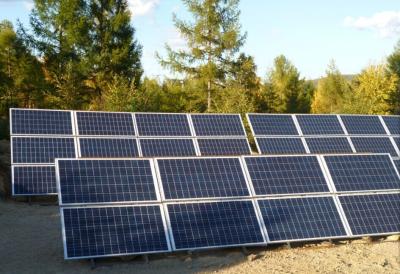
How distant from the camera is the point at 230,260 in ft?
37.5

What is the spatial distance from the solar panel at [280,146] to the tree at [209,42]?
681 inches

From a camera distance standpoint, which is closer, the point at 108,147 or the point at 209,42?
the point at 108,147

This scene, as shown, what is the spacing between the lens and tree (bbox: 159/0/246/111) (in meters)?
37.9

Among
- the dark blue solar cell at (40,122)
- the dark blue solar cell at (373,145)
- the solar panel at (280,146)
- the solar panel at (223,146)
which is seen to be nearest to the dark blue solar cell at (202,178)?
the solar panel at (223,146)

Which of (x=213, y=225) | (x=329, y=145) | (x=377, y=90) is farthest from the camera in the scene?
(x=377, y=90)

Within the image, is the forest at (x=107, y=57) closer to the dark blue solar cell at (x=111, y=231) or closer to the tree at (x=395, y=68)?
the tree at (x=395, y=68)

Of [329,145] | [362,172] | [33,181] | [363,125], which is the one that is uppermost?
[363,125]

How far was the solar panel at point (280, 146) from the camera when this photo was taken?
2043cm

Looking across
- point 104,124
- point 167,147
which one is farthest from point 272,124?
point 104,124

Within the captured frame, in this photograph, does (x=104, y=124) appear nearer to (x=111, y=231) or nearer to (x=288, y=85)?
(x=111, y=231)

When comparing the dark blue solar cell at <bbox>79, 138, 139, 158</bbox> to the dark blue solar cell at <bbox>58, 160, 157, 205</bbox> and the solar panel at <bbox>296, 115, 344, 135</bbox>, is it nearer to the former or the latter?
the dark blue solar cell at <bbox>58, 160, 157, 205</bbox>

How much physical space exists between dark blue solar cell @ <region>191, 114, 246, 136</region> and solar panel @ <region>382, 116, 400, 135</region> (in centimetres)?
748

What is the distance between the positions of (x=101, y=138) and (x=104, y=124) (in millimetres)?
871

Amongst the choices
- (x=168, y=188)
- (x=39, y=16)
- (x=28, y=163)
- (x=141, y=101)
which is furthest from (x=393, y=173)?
(x=39, y=16)
